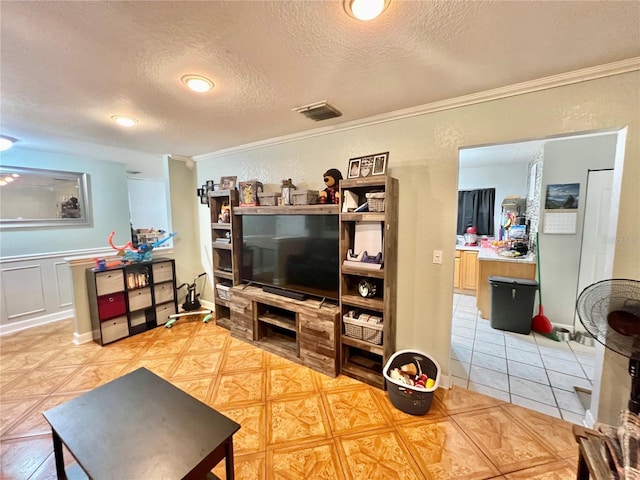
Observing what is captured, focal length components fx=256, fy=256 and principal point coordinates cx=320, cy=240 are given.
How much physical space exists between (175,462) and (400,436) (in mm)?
1380

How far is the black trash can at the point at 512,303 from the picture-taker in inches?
123

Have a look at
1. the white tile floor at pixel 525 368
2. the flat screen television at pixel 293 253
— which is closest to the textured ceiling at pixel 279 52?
the flat screen television at pixel 293 253

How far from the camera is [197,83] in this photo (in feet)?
5.57

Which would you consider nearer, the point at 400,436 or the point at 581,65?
the point at 581,65

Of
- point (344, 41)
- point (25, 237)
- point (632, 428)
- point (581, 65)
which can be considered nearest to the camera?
point (632, 428)

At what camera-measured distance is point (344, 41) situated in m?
1.31

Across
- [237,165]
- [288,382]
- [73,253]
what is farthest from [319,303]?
[73,253]

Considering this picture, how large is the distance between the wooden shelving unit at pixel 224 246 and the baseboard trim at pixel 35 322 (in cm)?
231

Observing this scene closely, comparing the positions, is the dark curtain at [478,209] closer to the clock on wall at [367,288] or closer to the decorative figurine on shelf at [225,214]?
the clock on wall at [367,288]

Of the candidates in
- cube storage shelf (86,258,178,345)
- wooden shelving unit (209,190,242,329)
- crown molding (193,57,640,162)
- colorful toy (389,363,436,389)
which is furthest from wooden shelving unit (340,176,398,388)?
cube storage shelf (86,258,178,345)

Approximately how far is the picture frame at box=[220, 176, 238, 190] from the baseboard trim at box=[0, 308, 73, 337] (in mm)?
3032

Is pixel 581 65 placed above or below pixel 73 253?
above

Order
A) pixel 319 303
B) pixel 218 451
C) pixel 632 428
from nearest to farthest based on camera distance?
pixel 632 428, pixel 218 451, pixel 319 303

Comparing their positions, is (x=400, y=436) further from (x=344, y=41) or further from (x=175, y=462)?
(x=344, y=41)
